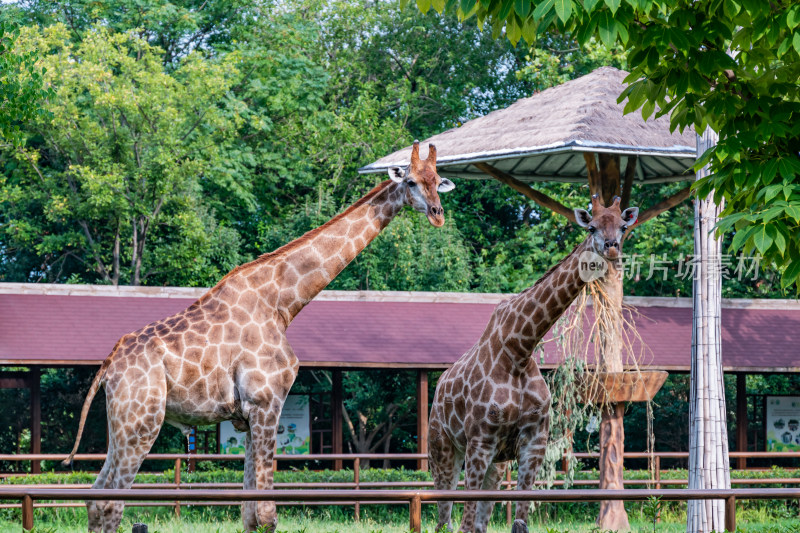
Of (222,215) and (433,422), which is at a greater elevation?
(222,215)

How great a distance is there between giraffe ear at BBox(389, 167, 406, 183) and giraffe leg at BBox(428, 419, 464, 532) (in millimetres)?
2253

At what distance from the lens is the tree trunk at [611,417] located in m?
12.1

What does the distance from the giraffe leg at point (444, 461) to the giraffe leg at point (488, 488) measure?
0.38 metres

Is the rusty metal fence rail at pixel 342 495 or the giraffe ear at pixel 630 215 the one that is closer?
the rusty metal fence rail at pixel 342 495

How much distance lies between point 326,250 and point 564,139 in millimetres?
4398

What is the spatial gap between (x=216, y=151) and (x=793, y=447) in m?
13.9

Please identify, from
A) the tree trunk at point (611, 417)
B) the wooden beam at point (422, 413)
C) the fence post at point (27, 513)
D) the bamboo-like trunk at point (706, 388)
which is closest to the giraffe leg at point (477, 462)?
the fence post at point (27, 513)

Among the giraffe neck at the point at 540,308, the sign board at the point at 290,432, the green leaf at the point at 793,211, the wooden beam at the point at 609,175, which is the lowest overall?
the sign board at the point at 290,432

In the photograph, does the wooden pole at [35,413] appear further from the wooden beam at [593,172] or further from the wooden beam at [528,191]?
the wooden beam at [593,172]

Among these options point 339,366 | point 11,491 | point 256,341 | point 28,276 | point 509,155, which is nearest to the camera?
point 11,491

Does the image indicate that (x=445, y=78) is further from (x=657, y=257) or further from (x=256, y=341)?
(x=256, y=341)

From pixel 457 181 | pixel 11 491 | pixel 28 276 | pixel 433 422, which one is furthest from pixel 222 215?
pixel 11 491

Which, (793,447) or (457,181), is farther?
(457,181)

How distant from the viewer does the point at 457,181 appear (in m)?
28.2
